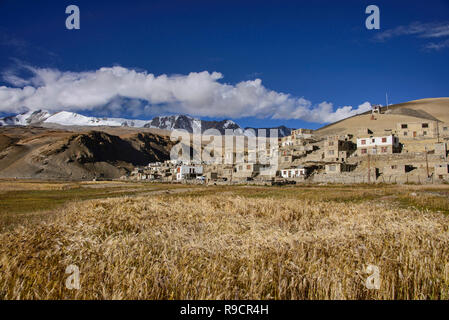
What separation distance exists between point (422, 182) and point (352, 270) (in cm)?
5383

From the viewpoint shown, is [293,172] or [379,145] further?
[293,172]

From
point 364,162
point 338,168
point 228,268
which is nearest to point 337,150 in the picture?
point 364,162

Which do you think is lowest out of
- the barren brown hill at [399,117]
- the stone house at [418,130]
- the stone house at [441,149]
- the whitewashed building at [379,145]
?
the stone house at [441,149]

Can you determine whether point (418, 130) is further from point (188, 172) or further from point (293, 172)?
point (188, 172)

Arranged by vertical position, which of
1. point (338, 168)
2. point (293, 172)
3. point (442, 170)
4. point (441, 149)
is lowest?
point (293, 172)

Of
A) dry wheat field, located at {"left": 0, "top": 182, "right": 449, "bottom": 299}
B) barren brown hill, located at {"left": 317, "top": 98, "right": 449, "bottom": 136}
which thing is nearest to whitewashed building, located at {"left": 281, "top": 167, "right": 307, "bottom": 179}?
barren brown hill, located at {"left": 317, "top": 98, "right": 449, "bottom": 136}

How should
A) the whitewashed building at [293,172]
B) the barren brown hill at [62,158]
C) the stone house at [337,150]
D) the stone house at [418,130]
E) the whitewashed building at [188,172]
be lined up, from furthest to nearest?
the barren brown hill at [62,158] < the whitewashed building at [188,172] < the stone house at [418,130] < the stone house at [337,150] < the whitewashed building at [293,172]

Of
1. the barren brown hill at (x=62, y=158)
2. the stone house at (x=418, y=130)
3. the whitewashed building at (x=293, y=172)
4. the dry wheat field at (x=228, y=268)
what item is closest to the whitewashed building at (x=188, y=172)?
the whitewashed building at (x=293, y=172)

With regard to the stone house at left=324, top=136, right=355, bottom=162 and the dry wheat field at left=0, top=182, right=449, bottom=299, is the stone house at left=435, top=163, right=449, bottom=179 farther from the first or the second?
the dry wheat field at left=0, top=182, right=449, bottom=299

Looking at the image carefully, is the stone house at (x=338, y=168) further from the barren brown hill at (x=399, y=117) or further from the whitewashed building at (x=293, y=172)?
the barren brown hill at (x=399, y=117)

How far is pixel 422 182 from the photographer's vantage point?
48.1 meters

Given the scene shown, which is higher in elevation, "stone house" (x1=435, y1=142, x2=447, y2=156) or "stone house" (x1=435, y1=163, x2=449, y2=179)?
"stone house" (x1=435, y1=142, x2=447, y2=156)
